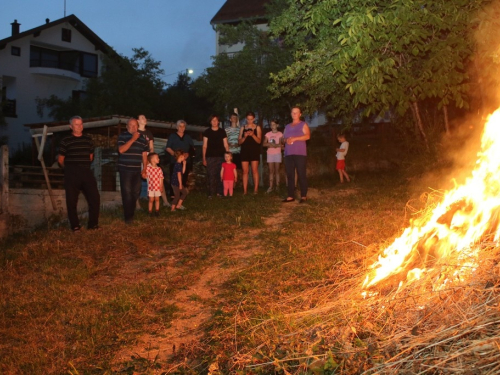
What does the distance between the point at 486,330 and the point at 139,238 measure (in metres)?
5.99

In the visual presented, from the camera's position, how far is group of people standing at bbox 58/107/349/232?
9.44 meters

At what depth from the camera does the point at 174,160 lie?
12.2 m

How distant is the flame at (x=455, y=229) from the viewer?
4.95 m

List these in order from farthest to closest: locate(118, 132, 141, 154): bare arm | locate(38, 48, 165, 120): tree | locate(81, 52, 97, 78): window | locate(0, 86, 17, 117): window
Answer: locate(81, 52, 97, 78): window < locate(0, 86, 17, 117): window < locate(38, 48, 165, 120): tree < locate(118, 132, 141, 154): bare arm

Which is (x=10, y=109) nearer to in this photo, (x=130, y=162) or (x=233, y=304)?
(x=130, y=162)

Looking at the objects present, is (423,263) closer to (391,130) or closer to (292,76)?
(292,76)

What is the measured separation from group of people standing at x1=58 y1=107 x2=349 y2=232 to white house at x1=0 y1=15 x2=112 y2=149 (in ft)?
79.5

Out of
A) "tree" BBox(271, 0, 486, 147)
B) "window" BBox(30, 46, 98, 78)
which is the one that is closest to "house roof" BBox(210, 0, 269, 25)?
"window" BBox(30, 46, 98, 78)

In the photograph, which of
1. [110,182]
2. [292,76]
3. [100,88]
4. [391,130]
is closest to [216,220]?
[292,76]

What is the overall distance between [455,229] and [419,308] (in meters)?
1.22

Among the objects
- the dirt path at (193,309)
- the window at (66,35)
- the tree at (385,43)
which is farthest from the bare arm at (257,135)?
the window at (66,35)

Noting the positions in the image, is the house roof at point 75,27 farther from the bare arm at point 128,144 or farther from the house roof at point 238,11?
the bare arm at point 128,144

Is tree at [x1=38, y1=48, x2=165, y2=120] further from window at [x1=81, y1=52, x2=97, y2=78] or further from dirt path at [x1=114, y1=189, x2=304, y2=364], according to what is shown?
dirt path at [x1=114, y1=189, x2=304, y2=364]

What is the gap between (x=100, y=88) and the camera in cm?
3269
